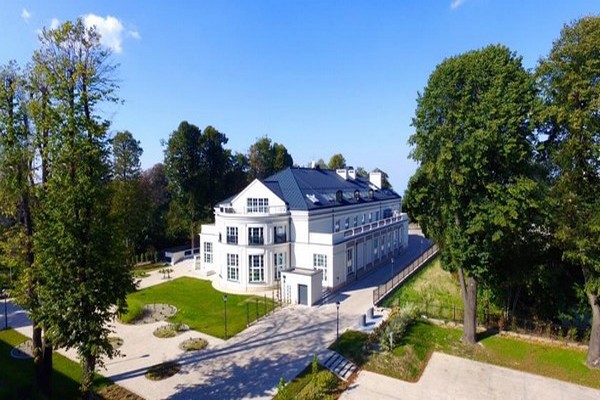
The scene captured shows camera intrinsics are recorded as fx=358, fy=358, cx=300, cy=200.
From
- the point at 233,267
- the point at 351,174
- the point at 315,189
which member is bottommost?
the point at 233,267

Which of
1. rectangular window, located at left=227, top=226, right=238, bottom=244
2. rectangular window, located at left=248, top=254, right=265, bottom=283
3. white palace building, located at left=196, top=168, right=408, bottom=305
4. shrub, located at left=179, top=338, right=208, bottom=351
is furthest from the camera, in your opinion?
rectangular window, located at left=227, top=226, right=238, bottom=244

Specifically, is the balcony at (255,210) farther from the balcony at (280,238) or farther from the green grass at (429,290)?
the green grass at (429,290)

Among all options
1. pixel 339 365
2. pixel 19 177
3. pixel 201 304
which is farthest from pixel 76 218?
pixel 201 304

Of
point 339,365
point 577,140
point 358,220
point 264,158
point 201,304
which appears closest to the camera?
point 577,140

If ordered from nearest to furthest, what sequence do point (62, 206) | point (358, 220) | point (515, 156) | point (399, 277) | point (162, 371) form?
1. point (62, 206)
2. point (515, 156)
3. point (162, 371)
4. point (399, 277)
5. point (358, 220)

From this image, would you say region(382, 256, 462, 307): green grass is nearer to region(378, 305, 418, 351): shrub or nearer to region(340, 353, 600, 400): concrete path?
region(378, 305, 418, 351): shrub

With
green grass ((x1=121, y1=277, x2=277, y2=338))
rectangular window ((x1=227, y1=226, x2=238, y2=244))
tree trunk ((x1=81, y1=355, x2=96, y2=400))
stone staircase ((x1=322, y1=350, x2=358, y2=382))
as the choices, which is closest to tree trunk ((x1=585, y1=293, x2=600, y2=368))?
stone staircase ((x1=322, y1=350, x2=358, y2=382))

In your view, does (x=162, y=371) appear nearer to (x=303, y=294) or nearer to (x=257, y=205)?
(x=303, y=294)

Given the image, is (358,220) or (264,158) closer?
(358,220)
